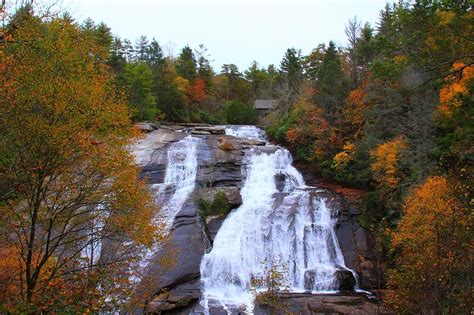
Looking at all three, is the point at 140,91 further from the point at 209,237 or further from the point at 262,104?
the point at 209,237

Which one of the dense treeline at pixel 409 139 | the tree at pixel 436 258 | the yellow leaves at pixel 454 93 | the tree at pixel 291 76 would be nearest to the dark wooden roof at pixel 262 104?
the tree at pixel 291 76

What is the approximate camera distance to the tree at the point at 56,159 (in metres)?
8.53

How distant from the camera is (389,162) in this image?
19.4 m

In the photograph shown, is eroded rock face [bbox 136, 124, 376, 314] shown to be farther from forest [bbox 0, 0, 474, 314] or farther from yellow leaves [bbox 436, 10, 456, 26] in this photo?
yellow leaves [bbox 436, 10, 456, 26]

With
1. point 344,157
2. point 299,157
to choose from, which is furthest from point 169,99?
point 344,157

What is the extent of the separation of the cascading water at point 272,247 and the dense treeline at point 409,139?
8.19 feet

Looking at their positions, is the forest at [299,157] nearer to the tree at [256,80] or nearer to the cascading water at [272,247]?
the cascading water at [272,247]

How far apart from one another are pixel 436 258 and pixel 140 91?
33806 mm

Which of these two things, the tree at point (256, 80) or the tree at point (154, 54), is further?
the tree at point (256, 80)

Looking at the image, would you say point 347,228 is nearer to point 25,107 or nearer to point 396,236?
point 396,236

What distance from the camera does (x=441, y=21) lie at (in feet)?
36.9

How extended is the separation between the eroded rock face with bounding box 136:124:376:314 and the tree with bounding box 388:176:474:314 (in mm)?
3418

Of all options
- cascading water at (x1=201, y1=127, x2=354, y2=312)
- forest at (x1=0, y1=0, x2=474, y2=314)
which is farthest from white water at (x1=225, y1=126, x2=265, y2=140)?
cascading water at (x1=201, y1=127, x2=354, y2=312)

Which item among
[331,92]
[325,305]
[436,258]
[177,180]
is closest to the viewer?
[436,258]
